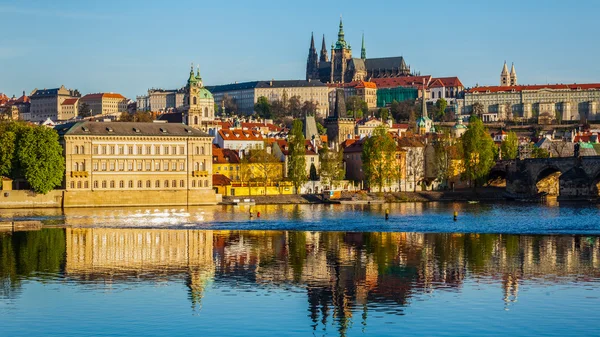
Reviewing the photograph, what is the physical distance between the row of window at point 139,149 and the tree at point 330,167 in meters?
14.3

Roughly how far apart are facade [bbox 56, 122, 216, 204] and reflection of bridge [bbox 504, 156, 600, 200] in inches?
1284

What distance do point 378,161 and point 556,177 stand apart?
2101cm

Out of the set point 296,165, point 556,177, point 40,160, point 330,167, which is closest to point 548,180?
point 556,177

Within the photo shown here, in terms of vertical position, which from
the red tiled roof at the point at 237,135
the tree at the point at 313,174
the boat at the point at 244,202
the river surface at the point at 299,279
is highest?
the red tiled roof at the point at 237,135

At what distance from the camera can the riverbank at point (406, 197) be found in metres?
89.3

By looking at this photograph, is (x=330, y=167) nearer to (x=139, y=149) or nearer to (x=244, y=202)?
(x=244, y=202)

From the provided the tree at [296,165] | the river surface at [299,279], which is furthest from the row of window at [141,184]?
the river surface at [299,279]

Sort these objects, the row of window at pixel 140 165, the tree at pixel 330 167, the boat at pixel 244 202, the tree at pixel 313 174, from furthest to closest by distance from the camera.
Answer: the tree at pixel 313 174 < the tree at pixel 330 167 < the boat at pixel 244 202 < the row of window at pixel 140 165

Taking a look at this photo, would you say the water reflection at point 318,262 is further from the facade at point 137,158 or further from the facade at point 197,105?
the facade at point 197,105

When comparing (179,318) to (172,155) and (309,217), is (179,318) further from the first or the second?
(172,155)

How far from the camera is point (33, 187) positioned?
77.2 m

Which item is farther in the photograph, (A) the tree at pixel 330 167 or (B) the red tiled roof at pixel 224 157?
(B) the red tiled roof at pixel 224 157

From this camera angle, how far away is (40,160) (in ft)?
254

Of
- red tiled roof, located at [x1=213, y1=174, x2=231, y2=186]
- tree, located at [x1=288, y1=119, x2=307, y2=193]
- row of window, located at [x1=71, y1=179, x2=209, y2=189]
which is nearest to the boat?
row of window, located at [x1=71, y1=179, x2=209, y2=189]
